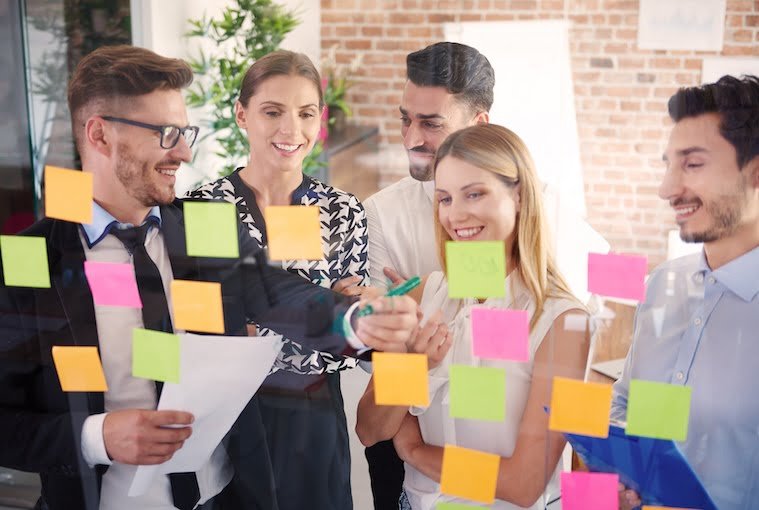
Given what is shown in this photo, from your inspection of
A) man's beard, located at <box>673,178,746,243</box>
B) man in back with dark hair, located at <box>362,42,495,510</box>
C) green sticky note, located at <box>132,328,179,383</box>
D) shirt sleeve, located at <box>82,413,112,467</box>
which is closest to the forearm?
man in back with dark hair, located at <box>362,42,495,510</box>

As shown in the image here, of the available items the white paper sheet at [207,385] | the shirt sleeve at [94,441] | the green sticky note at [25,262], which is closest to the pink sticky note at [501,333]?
the white paper sheet at [207,385]

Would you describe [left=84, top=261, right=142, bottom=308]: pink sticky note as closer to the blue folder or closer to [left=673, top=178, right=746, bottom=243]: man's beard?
the blue folder

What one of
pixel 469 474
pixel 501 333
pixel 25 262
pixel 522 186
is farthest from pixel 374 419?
pixel 25 262

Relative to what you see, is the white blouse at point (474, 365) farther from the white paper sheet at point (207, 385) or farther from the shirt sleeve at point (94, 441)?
the shirt sleeve at point (94, 441)

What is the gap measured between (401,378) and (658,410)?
44 centimetres

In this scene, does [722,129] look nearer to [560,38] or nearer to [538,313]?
[560,38]

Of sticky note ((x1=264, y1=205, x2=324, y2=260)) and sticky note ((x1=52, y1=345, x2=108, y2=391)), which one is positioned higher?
sticky note ((x1=264, y1=205, x2=324, y2=260))

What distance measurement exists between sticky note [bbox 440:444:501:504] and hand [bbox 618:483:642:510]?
0.22m

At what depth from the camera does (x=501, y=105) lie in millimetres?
1240

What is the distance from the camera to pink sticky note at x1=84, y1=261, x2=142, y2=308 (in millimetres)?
1418

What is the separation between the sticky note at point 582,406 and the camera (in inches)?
49.3

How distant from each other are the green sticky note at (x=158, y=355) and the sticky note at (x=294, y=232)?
0.27 metres

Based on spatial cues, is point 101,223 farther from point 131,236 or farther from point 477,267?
point 477,267

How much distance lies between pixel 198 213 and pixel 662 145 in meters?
0.85
